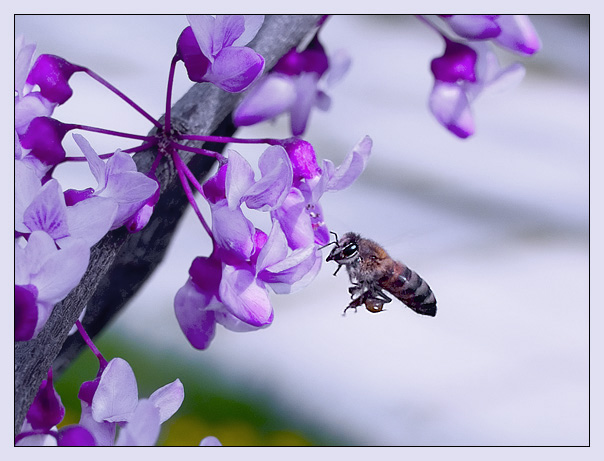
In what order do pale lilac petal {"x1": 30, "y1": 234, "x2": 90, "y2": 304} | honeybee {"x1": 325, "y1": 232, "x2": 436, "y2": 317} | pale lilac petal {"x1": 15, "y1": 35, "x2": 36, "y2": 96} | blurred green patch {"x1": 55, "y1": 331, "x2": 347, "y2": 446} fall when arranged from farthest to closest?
blurred green patch {"x1": 55, "y1": 331, "x2": 347, "y2": 446} → honeybee {"x1": 325, "y1": 232, "x2": 436, "y2": 317} → pale lilac petal {"x1": 15, "y1": 35, "x2": 36, "y2": 96} → pale lilac petal {"x1": 30, "y1": 234, "x2": 90, "y2": 304}

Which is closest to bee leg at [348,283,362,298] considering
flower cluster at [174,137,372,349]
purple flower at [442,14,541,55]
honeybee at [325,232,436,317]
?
honeybee at [325,232,436,317]

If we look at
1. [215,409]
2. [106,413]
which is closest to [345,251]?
[106,413]

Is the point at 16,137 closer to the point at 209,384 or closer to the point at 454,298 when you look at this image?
the point at 209,384

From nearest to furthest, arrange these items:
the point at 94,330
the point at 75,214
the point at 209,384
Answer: the point at 75,214, the point at 94,330, the point at 209,384

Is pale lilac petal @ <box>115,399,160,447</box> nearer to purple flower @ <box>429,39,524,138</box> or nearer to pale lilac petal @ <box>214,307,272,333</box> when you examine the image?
pale lilac petal @ <box>214,307,272,333</box>

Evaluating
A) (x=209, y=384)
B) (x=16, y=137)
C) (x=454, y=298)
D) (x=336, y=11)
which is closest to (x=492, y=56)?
(x=336, y=11)

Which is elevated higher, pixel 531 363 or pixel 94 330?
pixel 531 363
